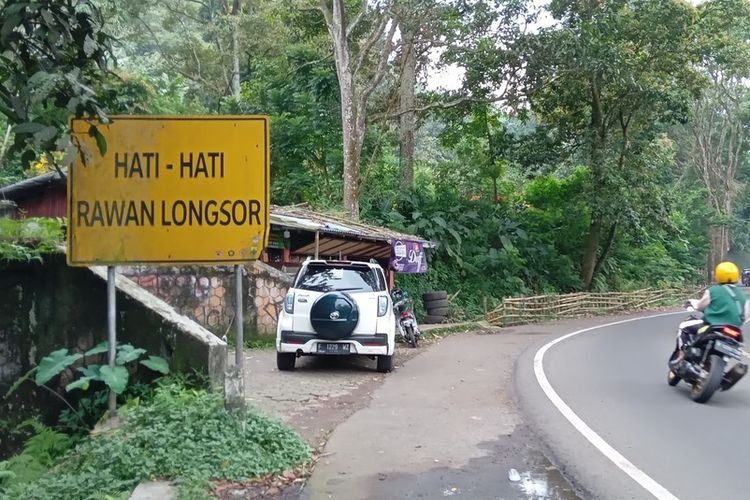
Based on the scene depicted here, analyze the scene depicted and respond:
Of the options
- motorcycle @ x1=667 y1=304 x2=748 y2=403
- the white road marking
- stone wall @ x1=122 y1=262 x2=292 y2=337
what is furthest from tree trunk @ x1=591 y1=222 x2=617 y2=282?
motorcycle @ x1=667 y1=304 x2=748 y2=403

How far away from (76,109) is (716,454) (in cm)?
604

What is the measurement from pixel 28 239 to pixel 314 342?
170 inches

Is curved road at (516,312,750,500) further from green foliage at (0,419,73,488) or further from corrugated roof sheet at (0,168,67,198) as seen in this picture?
corrugated roof sheet at (0,168,67,198)

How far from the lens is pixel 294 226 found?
14297mm

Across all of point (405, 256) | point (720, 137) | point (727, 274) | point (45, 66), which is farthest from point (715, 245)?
point (45, 66)

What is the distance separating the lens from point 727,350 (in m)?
8.61

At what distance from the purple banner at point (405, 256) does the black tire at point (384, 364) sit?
21.2 feet

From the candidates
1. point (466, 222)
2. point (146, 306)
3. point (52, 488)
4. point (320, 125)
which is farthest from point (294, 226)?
point (466, 222)

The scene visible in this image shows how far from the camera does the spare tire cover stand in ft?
34.4

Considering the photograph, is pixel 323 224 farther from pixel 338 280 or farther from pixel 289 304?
pixel 289 304

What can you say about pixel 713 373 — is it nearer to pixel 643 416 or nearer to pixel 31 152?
pixel 643 416

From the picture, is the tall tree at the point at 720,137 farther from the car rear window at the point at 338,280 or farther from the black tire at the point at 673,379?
the car rear window at the point at 338,280

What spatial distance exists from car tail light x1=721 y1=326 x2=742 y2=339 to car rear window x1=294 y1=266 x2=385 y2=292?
4.87 meters

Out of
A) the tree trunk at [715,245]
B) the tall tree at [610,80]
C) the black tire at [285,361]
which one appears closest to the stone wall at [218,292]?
the black tire at [285,361]
